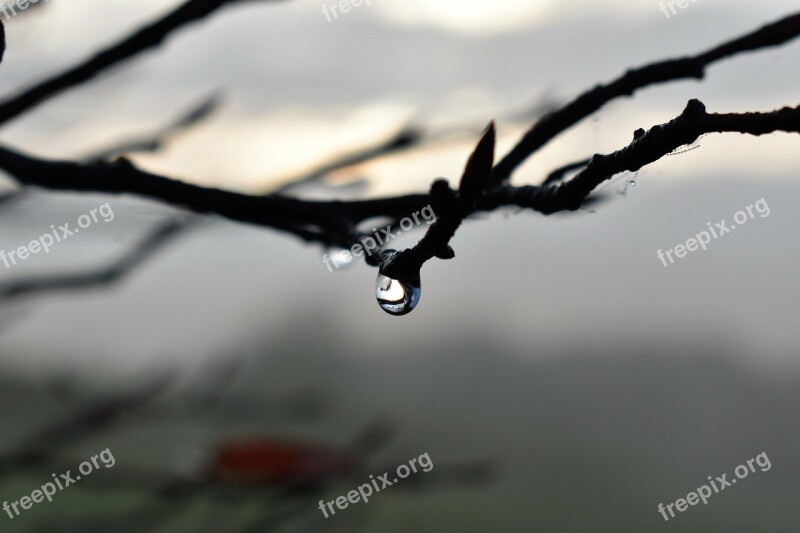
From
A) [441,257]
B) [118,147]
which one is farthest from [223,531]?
[441,257]

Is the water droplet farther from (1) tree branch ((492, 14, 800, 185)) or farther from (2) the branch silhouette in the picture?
(1) tree branch ((492, 14, 800, 185))

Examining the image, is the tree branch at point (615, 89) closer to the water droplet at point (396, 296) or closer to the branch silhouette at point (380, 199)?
the branch silhouette at point (380, 199)

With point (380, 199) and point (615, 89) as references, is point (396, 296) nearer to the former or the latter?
point (380, 199)

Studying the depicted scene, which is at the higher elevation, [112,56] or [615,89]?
[112,56]

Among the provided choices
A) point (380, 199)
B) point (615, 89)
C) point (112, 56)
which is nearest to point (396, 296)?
point (380, 199)

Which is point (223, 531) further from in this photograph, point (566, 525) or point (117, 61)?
point (566, 525)

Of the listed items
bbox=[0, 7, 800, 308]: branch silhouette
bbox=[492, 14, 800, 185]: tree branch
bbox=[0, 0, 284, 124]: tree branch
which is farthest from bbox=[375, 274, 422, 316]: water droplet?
bbox=[0, 0, 284, 124]: tree branch

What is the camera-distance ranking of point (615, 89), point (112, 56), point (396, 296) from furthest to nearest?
point (112, 56) < point (615, 89) < point (396, 296)

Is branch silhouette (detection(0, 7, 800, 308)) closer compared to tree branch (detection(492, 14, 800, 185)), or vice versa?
branch silhouette (detection(0, 7, 800, 308))

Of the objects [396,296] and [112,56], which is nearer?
[396,296]

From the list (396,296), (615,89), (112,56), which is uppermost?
(112,56)
